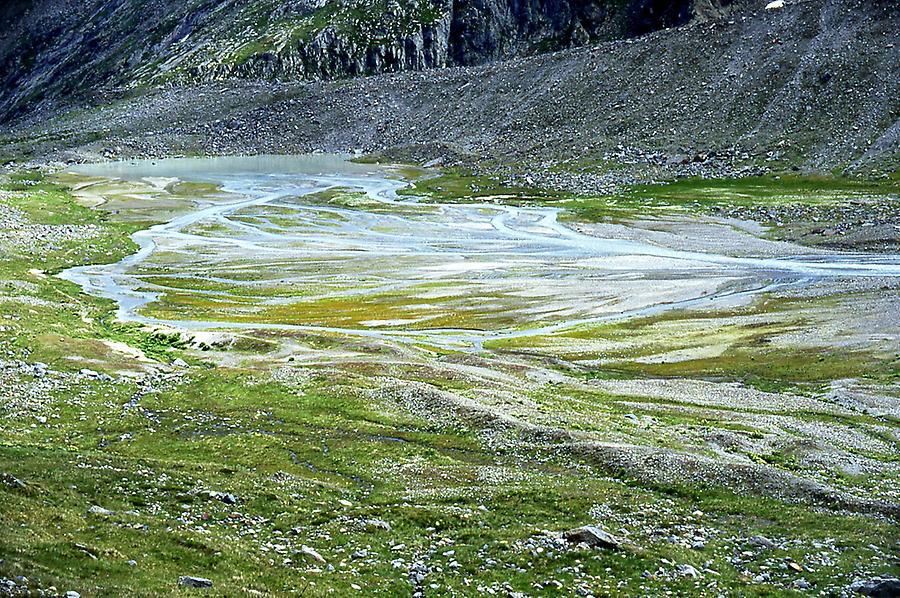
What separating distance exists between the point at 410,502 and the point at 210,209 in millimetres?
142742

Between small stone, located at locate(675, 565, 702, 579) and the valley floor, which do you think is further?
small stone, located at locate(675, 565, 702, 579)

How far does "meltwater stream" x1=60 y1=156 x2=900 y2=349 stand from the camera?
Result: 8725 centimetres

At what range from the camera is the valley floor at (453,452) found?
28.5 meters

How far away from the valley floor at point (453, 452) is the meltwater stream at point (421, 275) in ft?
8.56

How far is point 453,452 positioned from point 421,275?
64.2m

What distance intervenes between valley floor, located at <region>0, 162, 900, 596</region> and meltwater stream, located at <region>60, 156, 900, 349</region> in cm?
261

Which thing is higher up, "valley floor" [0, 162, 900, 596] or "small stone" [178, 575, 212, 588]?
"small stone" [178, 575, 212, 588]

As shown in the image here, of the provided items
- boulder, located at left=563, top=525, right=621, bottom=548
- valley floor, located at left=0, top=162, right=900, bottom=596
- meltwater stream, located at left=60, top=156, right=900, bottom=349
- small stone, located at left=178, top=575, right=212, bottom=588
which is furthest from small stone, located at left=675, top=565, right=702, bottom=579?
meltwater stream, located at left=60, top=156, right=900, bottom=349

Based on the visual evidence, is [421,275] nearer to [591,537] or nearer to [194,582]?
[591,537]

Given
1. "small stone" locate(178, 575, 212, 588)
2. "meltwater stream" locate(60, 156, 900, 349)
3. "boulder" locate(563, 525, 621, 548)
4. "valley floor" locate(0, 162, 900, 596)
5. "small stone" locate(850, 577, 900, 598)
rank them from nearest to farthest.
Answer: "small stone" locate(178, 575, 212, 588) < "small stone" locate(850, 577, 900, 598) < "valley floor" locate(0, 162, 900, 596) < "boulder" locate(563, 525, 621, 548) < "meltwater stream" locate(60, 156, 900, 349)

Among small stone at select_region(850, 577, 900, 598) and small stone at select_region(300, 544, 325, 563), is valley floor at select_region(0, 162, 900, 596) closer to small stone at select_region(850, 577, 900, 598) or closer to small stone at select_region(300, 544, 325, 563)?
small stone at select_region(300, 544, 325, 563)

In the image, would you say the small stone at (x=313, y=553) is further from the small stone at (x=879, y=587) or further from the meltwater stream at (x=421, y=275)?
the meltwater stream at (x=421, y=275)

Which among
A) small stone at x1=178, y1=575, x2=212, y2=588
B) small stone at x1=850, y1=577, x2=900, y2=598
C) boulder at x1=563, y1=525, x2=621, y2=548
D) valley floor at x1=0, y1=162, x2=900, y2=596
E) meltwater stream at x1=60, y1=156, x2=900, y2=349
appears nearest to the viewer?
small stone at x1=178, y1=575, x2=212, y2=588

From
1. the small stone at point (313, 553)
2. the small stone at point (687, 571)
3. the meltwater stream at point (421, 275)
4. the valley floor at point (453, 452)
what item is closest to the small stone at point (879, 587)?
the valley floor at point (453, 452)
